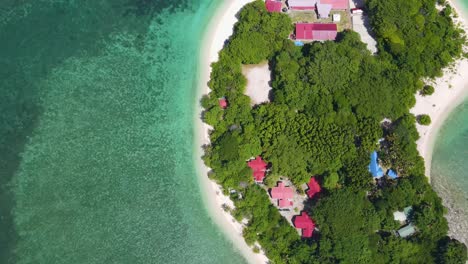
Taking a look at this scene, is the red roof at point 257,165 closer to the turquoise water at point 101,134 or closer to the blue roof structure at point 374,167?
the turquoise water at point 101,134

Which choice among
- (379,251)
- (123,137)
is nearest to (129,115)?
(123,137)

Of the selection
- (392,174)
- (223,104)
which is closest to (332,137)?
(392,174)

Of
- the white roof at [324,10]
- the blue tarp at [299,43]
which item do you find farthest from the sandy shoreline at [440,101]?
the blue tarp at [299,43]

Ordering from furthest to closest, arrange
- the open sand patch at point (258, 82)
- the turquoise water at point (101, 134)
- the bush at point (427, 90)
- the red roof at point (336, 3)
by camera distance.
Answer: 1. the red roof at point (336, 3)
2. the open sand patch at point (258, 82)
3. the bush at point (427, 90)
4. the turquoise water at point (101, 134)

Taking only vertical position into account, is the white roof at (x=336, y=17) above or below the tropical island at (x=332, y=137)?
above

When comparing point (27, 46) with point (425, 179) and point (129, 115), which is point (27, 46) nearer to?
point (129, 115)

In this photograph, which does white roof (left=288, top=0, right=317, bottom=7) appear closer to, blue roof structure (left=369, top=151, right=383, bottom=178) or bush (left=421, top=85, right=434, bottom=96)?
bush (left=421, top=85, right=434, bottom=96)
